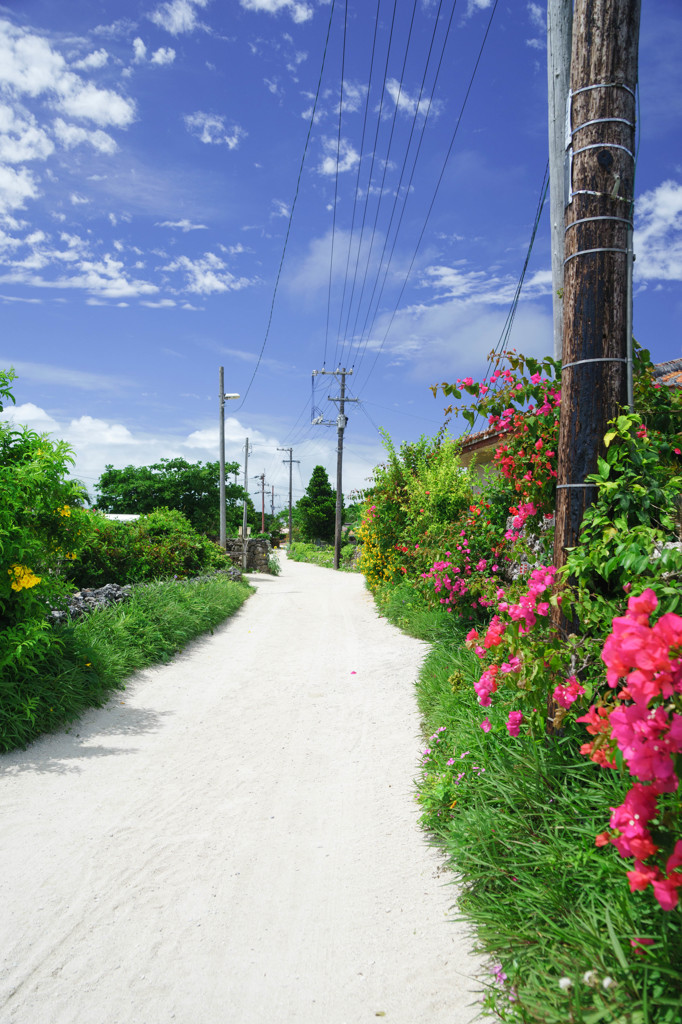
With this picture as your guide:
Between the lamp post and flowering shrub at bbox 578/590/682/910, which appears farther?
the lamp post

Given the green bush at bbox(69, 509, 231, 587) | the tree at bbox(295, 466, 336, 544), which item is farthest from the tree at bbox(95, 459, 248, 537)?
the green bush at bbox(69, 509, 231, 587)

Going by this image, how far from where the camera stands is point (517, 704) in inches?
130

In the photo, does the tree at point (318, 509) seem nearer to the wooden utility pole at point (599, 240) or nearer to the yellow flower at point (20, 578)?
the yellow flower at point (20, 578)

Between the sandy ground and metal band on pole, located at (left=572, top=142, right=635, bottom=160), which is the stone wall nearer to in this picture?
the sandy ground

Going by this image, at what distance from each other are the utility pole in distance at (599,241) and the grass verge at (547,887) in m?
Result: 0.43

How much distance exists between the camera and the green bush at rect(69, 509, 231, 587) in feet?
39.9

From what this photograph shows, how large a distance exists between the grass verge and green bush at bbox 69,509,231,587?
29.3 feet

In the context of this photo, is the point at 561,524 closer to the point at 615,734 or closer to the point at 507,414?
the point at 507,414

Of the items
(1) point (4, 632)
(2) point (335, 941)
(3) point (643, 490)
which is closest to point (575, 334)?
(3) point (643, 490)

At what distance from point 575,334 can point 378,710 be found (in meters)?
4.04

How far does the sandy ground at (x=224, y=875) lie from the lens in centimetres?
231

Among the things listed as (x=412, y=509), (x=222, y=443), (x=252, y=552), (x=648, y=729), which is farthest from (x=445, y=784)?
(x=252, y=552)

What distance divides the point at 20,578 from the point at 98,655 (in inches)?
63.9

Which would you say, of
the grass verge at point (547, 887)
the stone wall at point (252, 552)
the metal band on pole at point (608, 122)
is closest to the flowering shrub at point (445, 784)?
the grass verge at point (547, 887)
